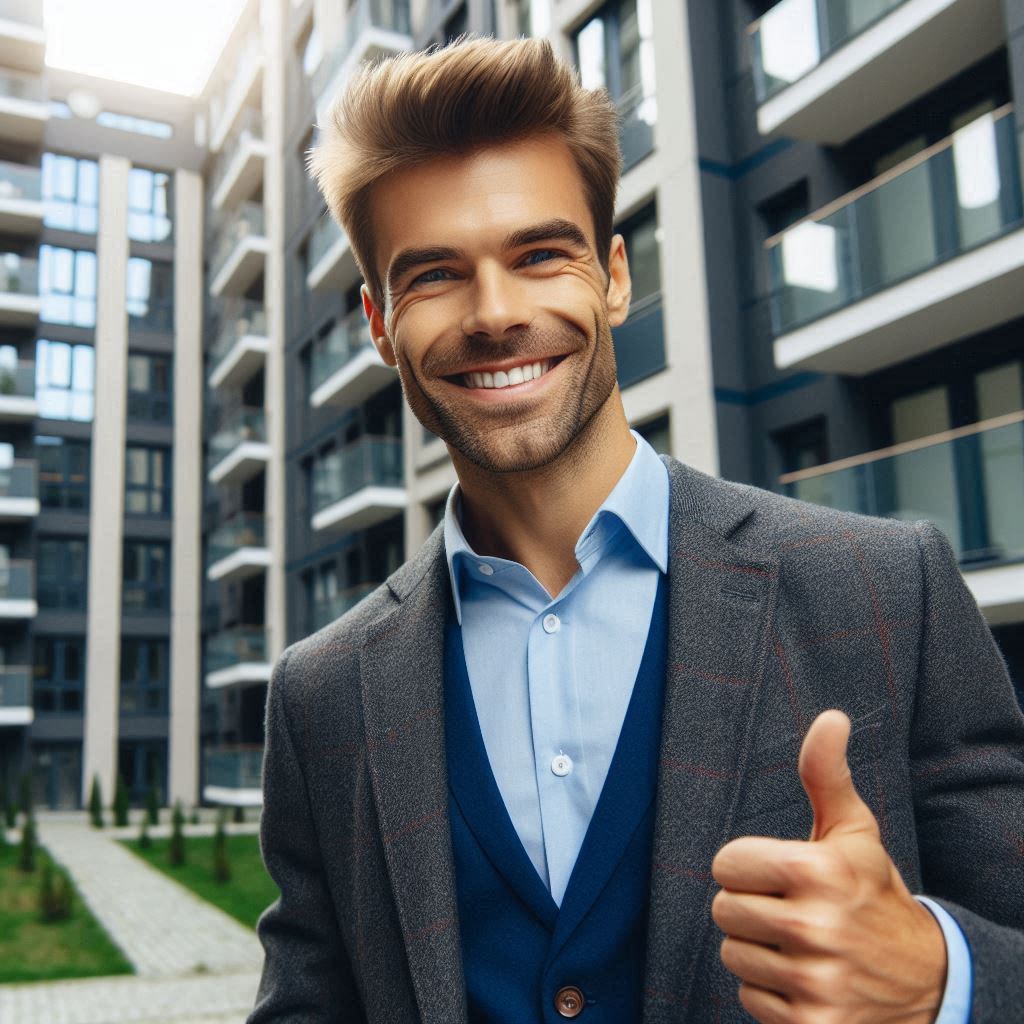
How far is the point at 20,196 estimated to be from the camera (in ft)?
115

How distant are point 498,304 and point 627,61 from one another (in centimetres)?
1621

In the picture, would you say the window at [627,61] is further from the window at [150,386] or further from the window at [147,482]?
A: the window at [147,482]

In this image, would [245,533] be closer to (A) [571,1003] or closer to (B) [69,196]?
(B) [69,196]

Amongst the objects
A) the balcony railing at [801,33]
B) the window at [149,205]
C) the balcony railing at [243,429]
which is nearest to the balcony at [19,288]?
the window at [149,205]

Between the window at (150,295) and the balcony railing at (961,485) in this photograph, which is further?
the window at (150,295)

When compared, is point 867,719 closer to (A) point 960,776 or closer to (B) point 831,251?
(A) point 960,776

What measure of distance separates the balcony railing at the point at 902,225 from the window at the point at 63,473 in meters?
29.2

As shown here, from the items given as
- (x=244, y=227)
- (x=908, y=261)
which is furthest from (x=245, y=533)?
(x=908, y=261)

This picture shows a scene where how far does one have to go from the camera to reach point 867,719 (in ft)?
5.12

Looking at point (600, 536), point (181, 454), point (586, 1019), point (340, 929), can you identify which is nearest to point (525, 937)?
point (586, 1019)

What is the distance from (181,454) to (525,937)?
3916 cm

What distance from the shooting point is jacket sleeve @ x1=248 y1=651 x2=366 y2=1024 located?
1976 millimetres

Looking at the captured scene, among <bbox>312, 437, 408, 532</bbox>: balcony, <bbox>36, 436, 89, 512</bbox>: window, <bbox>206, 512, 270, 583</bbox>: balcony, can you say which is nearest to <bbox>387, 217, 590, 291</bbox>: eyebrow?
<bbox>312, 437, 408, 532</bbox>: balcony

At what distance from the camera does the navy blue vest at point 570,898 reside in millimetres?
1572
